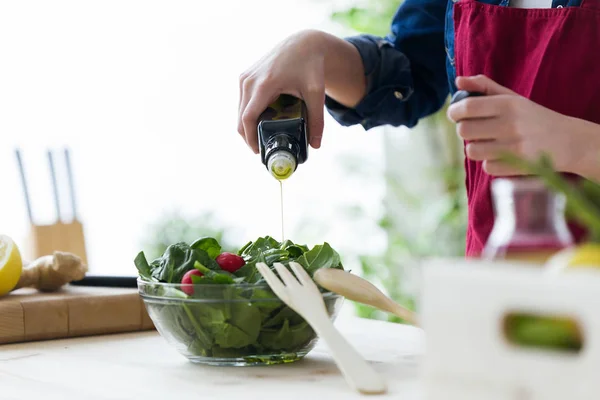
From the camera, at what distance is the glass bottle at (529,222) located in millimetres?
486

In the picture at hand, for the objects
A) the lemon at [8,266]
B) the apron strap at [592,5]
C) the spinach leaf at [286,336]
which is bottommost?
the spinach leaf at [286,336]

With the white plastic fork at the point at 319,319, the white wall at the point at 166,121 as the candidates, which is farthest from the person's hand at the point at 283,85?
the white wall at the point at 166,121

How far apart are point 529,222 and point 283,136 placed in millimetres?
667

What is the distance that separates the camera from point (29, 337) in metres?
1.22

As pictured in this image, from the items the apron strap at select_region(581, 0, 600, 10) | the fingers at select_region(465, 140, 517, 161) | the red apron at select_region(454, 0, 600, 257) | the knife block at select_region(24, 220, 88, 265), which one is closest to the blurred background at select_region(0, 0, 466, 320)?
the knife block at select_region(24, 220, 88, 265)

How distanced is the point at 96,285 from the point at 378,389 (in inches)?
32.7

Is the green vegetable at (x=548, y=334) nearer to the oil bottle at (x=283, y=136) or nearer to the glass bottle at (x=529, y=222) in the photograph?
the glass bottle at (x=529, y=222)

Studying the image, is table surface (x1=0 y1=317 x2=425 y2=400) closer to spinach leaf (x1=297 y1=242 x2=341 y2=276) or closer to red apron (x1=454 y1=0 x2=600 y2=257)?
spinach leaf (x1=297 y1=242 x2=341 y2=276)

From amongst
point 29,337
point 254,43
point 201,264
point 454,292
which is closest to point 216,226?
point 254,43

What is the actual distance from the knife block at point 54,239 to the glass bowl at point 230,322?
1.25 metres

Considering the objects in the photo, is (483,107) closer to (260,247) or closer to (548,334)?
(260,247)

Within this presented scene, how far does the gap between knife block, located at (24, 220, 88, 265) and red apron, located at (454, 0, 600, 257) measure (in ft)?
3.98

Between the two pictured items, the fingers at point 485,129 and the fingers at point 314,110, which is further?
the fingers at point 314,110

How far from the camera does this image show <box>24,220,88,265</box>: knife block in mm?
2123
